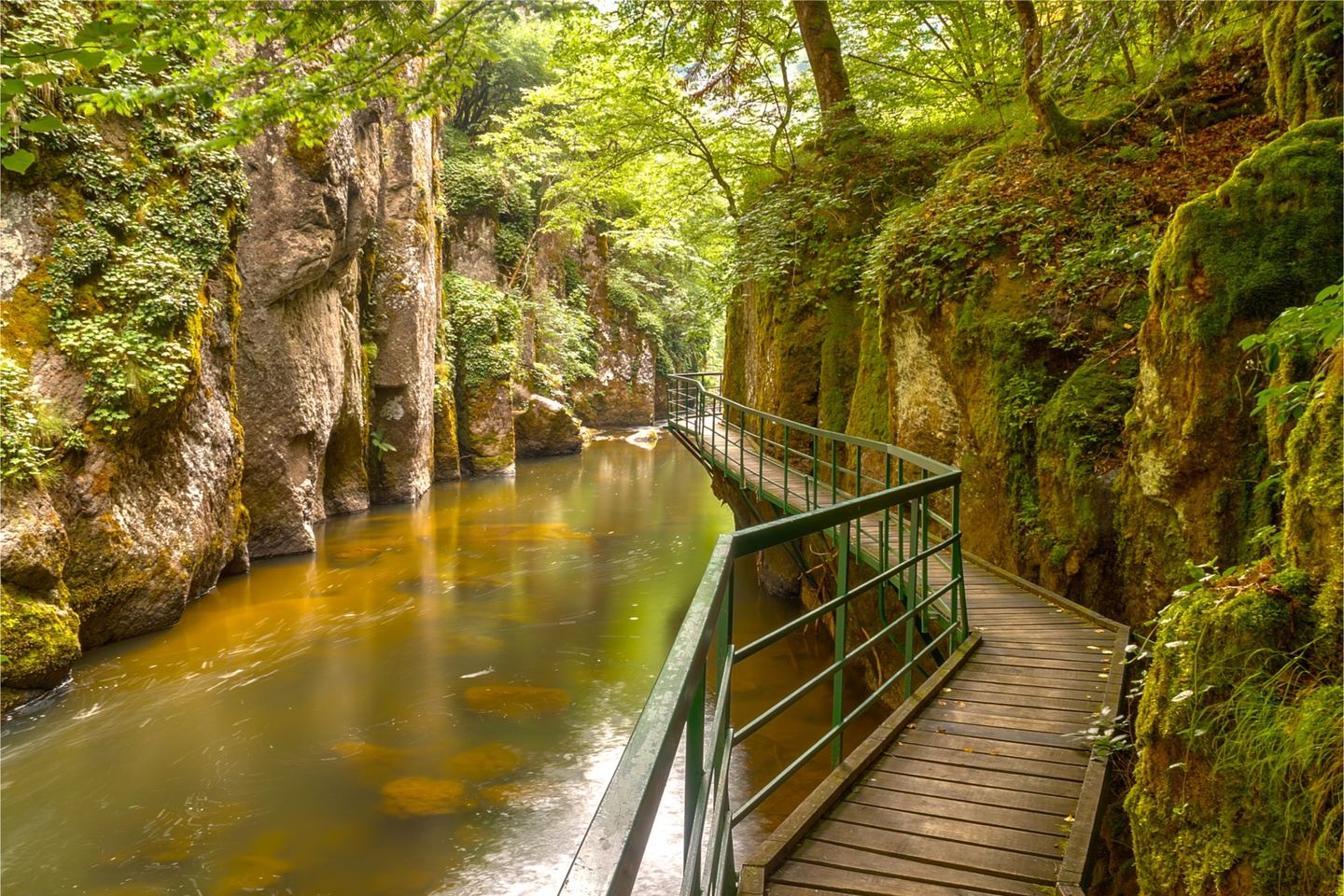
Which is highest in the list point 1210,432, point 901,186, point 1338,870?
point 901,186

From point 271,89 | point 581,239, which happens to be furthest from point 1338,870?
point 581,239

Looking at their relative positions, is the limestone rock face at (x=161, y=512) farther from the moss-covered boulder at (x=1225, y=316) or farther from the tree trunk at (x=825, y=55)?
the moss-covered boulder at (x=1225, y=316)

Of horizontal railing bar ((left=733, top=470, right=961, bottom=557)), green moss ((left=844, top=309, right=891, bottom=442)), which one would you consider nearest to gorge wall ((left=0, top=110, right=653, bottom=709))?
horizontal railing bar ((left=733, top=470, right=961, bottom=557))

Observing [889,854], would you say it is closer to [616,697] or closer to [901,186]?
[616,697]

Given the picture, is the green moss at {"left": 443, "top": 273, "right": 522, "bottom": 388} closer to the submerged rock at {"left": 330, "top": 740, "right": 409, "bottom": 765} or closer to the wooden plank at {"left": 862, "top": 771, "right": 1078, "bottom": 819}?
the submerged rock at {"left": 330, "top": 740, "right": 409, "bottom": 765}

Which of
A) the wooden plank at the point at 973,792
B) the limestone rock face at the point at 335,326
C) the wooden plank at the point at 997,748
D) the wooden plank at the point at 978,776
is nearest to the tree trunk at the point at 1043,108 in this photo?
the wooden plank at the point at 997,748

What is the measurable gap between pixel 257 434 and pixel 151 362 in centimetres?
469

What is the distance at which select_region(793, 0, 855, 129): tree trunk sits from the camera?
12289 millimetres

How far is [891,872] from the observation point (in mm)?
2770

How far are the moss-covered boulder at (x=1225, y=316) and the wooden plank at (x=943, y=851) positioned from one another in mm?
2688

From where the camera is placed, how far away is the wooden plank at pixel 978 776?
3.34 m

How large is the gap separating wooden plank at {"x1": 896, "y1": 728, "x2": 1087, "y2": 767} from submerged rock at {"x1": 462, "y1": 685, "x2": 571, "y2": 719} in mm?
5134

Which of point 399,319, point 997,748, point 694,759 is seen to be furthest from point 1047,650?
point 399,319

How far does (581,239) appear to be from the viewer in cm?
3250
